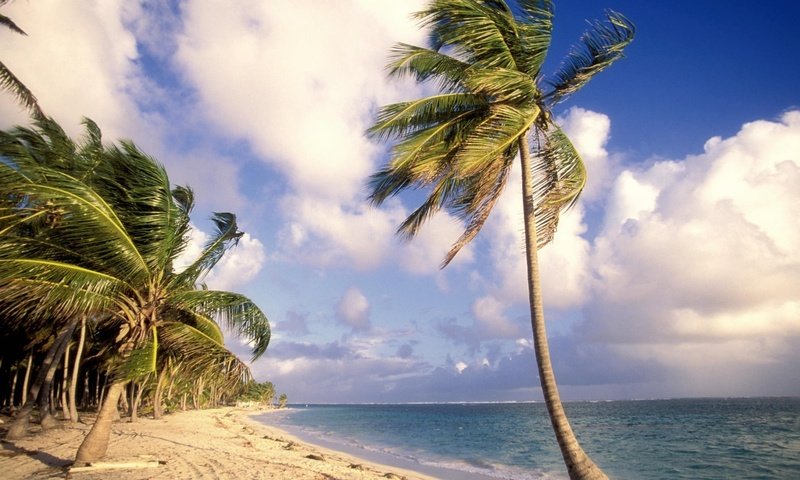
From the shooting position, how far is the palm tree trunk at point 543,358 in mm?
5488

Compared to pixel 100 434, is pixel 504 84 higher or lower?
higher

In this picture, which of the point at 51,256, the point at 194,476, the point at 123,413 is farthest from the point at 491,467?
the point at 123,413

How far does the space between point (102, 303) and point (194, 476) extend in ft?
15.7

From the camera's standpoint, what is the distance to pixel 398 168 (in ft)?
23.0

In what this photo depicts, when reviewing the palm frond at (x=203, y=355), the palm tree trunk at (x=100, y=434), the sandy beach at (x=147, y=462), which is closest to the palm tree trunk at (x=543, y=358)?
the palm frond at (x=203, y=355)

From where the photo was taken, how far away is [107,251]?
7.82 metres

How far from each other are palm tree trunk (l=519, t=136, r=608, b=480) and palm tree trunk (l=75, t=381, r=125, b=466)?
27.3ft

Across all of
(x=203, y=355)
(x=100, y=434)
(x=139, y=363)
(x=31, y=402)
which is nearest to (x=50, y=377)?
(x=31, y=402)

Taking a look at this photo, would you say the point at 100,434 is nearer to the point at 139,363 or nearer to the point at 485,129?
the point at 139,363

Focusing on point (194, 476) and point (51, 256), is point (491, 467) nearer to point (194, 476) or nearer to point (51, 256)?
point (194, 476)

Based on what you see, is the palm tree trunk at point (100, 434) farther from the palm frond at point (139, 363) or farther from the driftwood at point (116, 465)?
the palm frond at point (139, 363)

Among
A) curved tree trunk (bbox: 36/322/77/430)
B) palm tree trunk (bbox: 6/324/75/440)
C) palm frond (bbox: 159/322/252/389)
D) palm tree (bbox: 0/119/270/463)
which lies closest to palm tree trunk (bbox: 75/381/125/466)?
palm tree (bbox: 0/119/270/463)

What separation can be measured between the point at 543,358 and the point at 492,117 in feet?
11.9

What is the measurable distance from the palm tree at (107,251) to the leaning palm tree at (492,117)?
4.59 metres
